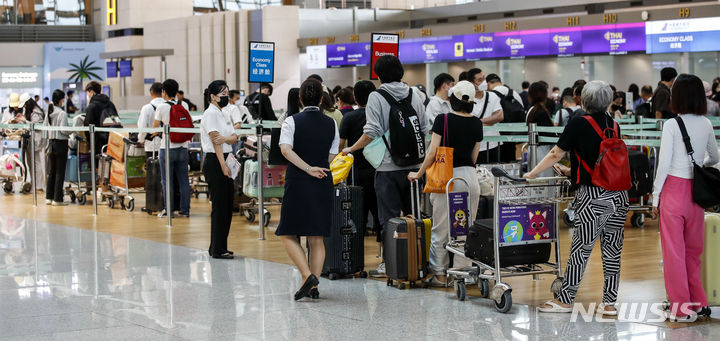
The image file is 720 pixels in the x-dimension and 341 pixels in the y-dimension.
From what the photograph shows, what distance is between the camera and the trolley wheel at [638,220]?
1109 cm

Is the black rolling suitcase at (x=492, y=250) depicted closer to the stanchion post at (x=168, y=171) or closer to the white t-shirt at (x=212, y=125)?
the white t-shirt at (x=212, y=125)

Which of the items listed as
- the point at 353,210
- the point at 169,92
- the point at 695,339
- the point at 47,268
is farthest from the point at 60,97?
the point at 695,339

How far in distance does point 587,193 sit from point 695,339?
1.18 meters

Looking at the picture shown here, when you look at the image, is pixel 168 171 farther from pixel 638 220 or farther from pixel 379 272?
pixel 638 220

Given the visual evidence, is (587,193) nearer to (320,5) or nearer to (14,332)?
(14,332)

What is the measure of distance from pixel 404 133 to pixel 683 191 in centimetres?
235

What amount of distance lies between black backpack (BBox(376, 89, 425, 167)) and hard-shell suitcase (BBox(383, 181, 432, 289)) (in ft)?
1.00

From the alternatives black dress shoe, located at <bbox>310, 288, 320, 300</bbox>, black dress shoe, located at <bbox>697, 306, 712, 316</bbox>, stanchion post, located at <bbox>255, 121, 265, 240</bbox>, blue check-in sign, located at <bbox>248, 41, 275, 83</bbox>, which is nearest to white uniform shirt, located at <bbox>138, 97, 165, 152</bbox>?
blue check-in sign, located at <bbox>248, 41, 275, 83</bbox>

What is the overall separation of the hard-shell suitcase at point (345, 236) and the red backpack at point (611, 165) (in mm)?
2433

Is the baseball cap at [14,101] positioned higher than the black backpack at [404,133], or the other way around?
the baseball cap at [14,101]

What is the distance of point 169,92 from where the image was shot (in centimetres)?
1263

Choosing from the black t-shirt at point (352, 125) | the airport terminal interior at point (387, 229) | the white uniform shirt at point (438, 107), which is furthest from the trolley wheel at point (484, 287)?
the white uniform shirt at point (438, 107)

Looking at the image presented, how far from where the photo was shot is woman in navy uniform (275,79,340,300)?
23.4 feet

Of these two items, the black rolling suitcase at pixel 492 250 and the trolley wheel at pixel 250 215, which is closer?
the black rolling suitcase at pixel 492 250
